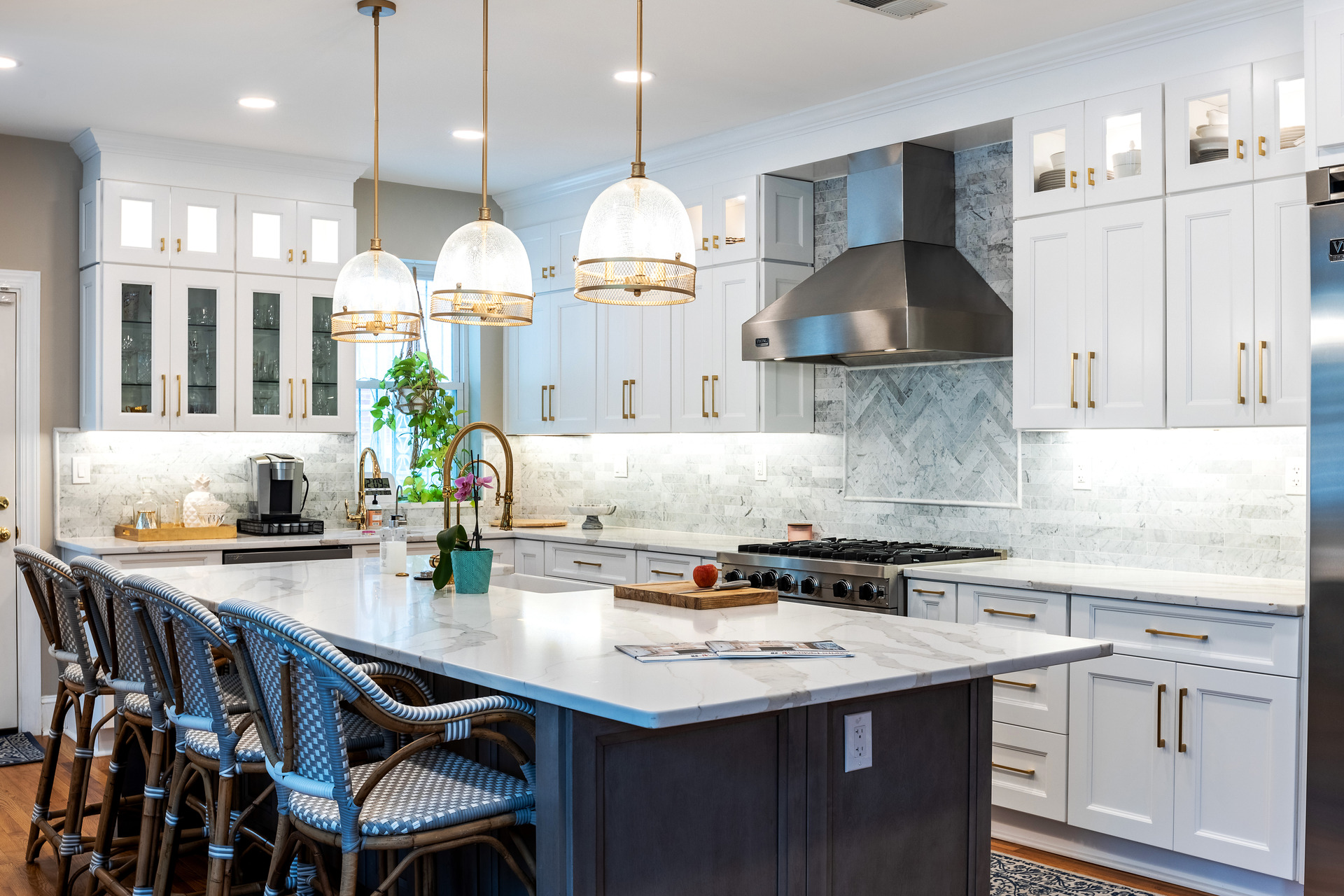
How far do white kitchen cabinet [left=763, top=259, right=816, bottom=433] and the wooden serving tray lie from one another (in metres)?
2.50

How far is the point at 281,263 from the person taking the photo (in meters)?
5.74

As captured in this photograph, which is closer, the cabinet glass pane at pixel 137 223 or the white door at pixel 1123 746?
the white door at pixel 1123 746

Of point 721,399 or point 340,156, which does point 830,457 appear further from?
point 340,156


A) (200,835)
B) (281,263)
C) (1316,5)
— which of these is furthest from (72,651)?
(1316,5)

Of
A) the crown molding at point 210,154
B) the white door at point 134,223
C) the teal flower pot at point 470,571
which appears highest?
the crown molding at point 210,154

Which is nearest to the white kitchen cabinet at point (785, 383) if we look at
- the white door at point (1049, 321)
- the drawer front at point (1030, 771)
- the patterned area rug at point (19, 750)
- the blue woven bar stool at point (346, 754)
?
the white door at point (1049, 321)

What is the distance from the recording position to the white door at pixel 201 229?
17.9 feet

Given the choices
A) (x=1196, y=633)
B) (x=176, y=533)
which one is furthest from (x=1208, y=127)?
(x=176, y=533)

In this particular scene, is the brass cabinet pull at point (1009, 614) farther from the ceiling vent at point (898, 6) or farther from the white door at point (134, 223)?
the white door at point (134, 223)

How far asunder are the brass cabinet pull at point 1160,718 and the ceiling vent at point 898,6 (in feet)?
7.22

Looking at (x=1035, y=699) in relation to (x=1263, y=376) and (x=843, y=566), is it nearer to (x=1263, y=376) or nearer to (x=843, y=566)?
(x=843, y=566)

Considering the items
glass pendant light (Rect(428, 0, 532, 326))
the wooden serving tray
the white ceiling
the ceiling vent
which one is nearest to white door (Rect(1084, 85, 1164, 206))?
the white ceiling

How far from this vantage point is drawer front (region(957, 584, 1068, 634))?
12.5 feet

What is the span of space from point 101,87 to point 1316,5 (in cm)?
424
